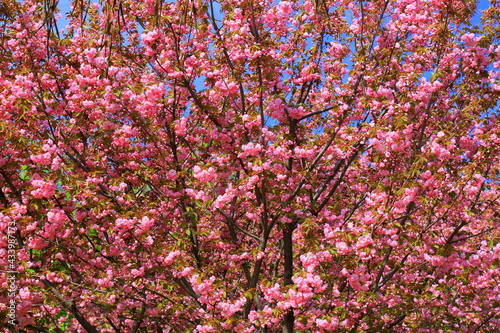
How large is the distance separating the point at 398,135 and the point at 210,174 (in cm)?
231

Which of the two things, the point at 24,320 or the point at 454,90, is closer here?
the point at 24,320

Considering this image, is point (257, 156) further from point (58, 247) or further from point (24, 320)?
point (24, 320)

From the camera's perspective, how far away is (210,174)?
20.2ft

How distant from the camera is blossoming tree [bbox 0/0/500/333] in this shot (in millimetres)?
5980

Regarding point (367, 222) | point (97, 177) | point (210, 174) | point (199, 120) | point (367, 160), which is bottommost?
point (367, 222)

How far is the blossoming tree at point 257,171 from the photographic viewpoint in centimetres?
598

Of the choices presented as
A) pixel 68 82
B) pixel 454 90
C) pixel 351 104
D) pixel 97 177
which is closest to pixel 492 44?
pixel 454 90

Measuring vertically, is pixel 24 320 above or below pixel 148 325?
below

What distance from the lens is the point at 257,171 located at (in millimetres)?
5930

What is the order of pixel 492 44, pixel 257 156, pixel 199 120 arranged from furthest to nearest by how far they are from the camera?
pixel 199 120 → pixel 492 44 → pixel 257 156

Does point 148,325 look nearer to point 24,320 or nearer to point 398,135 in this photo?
point 24,320

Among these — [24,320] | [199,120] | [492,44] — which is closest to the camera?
[24,320]

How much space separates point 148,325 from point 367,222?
13.9 ft

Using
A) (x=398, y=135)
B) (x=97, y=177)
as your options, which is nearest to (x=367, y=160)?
(x=398, y=135)
